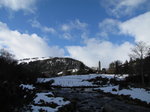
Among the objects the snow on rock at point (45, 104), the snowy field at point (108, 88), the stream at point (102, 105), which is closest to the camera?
the snow on rock at point (45, 104)

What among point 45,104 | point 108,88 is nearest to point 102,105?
point 45,104

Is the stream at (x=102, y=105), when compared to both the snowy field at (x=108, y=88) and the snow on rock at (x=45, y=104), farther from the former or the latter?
the snowy field at (x=108, y=88)

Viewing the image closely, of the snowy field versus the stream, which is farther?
the snowy field

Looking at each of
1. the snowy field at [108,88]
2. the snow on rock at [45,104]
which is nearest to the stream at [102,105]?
the snow on rock at [45,104]

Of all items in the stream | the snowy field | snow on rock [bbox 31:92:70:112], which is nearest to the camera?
snow on rock [bbox 31:92:70:112]

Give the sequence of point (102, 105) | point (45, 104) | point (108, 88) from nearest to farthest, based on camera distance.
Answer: point (45, 104)
point (102, 105)
point (108, 88)

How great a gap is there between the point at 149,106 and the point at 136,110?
118 inches

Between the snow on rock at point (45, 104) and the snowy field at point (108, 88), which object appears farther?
the snowy field at point (108, 88)

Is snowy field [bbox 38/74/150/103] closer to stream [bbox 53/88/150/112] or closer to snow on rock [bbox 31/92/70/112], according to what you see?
stream [bbox 53/88/150/112]

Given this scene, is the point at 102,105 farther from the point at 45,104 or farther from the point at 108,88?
the point at 108,88

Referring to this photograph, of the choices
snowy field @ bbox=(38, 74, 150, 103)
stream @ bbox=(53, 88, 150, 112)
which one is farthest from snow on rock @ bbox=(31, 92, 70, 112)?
snowy field @ bbox=(38, 74, 150, 103)

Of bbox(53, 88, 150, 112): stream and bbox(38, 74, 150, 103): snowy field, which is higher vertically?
bbox(38, 74, 150, 103): snowy field

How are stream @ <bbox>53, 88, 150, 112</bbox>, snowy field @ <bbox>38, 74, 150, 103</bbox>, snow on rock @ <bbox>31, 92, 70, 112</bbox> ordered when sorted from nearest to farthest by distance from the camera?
snow on rock @ <bbox>31, 92, 70, 112</bbox> → stream @ <bbox>53, 88, 150, 112</bbox> → snowy field @ <bbox>38, 74, 150, 103</bbox>

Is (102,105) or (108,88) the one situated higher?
(108,88)
